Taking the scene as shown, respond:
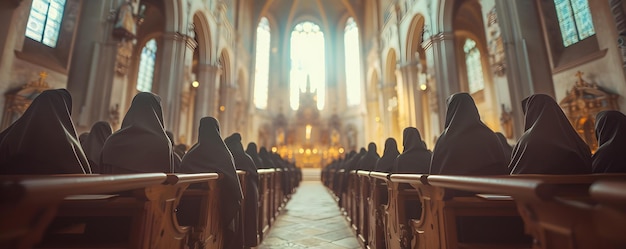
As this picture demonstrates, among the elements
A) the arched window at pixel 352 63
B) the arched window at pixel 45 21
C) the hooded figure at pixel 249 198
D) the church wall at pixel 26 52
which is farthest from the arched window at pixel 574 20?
the arched window at pixel 352 63

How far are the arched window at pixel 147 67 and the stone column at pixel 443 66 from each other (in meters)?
13.1

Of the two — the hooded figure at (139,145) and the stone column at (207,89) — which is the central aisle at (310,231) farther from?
the stone column at (207,89)

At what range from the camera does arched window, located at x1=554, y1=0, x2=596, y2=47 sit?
621 cm

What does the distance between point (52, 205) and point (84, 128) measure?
6.86 metres

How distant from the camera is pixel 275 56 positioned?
23188 mm

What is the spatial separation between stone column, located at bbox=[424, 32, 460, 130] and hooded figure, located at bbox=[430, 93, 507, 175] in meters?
7.62

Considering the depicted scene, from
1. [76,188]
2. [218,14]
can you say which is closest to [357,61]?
[218,14]

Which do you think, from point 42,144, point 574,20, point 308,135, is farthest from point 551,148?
point 308,135

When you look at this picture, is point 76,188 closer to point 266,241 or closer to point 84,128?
point 266,241

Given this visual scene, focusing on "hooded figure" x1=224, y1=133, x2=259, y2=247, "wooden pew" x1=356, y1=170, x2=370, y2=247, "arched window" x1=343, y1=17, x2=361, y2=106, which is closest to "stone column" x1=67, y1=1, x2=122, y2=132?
"hooded figure" x1=224, y1=133, x2=259, y2=247

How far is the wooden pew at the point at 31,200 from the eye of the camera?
623 millimetres

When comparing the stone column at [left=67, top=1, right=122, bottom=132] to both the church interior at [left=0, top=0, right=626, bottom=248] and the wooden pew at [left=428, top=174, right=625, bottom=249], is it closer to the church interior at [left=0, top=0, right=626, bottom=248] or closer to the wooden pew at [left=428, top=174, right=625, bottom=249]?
the church interior at [left=0, top=0, right=626, bottom=248]

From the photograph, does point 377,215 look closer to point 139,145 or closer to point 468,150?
point 468,150

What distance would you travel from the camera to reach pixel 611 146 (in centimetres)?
250
